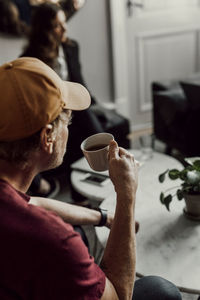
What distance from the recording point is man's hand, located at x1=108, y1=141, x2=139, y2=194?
0.91 metres

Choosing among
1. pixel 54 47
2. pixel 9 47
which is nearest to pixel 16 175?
pixel 54 47

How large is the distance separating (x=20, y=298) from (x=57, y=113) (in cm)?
37

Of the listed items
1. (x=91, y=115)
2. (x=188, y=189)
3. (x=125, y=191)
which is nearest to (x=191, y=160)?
(x=188, y=189)

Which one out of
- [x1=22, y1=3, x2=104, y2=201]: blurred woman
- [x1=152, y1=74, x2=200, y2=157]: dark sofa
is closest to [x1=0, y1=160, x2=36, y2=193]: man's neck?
[x1=22, y1=3, x2=104, y2=201]: blurred woman

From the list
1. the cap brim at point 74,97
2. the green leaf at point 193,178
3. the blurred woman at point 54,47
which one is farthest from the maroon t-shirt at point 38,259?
the blurred woman at point 54,47

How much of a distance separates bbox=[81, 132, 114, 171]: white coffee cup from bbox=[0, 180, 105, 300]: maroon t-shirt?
15.0 inches

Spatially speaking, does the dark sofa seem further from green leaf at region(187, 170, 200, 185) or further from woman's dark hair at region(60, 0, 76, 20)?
green leaf at region(187, 170, 200, 185)

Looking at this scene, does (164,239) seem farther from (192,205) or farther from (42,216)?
(42,216)

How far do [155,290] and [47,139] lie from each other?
1.67ft

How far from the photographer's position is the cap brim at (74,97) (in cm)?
85

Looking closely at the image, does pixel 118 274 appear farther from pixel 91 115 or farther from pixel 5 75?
pixel 91 115

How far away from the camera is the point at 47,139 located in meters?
0.81

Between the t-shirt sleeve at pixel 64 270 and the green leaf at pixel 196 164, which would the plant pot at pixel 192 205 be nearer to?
the green leaf at pixel 196 164

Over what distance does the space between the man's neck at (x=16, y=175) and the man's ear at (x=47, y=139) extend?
7cm
